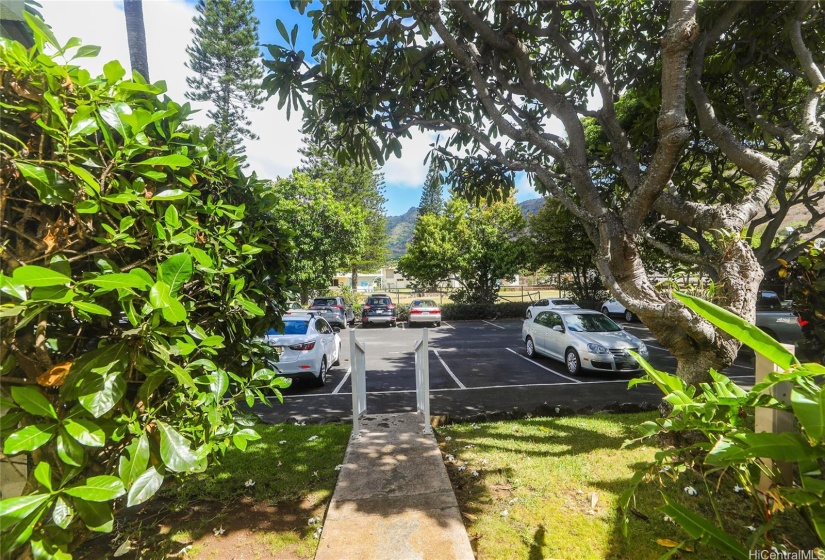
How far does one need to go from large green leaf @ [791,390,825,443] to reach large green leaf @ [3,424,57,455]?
2.27 meters

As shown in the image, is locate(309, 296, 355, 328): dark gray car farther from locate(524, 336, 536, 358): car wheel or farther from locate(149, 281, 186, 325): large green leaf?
locate(149, 281, 186, 325): large green leaf

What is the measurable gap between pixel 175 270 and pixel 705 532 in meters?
2.13

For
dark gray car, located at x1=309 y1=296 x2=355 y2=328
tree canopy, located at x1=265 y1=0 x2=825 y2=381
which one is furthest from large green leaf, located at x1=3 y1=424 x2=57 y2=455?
dark gray car, located at x1=309 y1=296 x2=355 y2=328

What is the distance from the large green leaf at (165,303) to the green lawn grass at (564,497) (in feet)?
7.70

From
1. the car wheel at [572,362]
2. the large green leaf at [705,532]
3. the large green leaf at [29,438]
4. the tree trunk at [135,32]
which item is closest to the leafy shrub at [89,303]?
the large green leaf at [29,438]

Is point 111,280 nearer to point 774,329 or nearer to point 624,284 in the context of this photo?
point 624,284

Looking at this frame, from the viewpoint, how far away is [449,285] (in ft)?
84.1

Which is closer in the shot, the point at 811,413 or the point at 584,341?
the point at 811,413

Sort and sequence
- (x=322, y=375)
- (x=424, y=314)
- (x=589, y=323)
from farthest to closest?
(x=424, y=314) → (x=589, y=323) → (x=322, y=375)

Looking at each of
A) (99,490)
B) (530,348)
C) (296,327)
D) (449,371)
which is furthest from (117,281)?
(530,348)

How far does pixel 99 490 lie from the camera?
50.7 inches

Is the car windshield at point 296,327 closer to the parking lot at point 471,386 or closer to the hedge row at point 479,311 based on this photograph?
the parking lot at point 471,386

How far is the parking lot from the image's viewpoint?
6.48 metres

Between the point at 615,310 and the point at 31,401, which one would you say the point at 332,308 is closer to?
the point at 615,310
